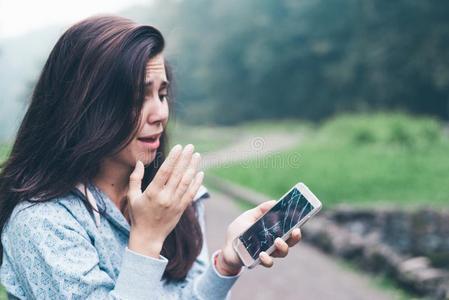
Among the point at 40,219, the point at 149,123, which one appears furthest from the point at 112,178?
the point at 40,219

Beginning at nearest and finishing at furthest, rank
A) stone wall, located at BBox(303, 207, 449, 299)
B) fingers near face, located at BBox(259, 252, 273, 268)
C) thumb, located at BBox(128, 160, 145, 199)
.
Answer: thumb, located at BBox(128, 160, 145, 199)
fingers near face, located at BBox(259, 252, 273, 268)
stone wall, located at BBox(303, 207, 449, 299)

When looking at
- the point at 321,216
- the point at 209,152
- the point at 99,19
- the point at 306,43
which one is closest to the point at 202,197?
the point at 99,19

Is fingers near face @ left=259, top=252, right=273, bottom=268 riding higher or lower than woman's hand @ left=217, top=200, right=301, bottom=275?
higher

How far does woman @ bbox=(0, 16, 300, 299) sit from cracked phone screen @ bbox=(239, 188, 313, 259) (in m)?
0.04

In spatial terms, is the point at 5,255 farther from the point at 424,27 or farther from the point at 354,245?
the point at 424,27

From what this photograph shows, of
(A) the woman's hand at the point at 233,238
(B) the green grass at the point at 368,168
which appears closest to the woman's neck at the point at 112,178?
(A) the woman's hand at the point at 233,238

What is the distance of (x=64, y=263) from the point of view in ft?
4.37

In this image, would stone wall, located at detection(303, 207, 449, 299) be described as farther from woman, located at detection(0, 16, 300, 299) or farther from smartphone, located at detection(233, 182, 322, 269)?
woman, located at detection(0, 16, 300, 299)

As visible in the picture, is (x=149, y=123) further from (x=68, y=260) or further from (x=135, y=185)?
(x=68, y=260)

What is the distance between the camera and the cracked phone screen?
1.67 meters

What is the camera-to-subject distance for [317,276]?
5.98 metres

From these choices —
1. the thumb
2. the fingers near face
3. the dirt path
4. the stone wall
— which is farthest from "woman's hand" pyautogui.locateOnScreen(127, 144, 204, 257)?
the dirt path

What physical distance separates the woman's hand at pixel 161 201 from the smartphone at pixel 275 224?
0.33m

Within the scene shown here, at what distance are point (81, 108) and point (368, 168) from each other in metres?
10.3
